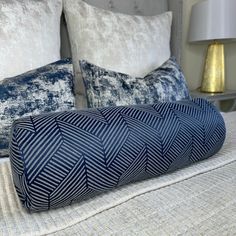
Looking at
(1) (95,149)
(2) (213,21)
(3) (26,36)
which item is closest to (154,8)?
(2) (213,21)

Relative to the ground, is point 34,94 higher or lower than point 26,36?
lower

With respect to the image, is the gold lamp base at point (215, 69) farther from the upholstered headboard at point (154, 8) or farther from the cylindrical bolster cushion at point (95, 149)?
the cylindrical bolster cushion at point (95, 149)

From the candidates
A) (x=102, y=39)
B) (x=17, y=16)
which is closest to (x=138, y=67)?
(x=102, y=39)

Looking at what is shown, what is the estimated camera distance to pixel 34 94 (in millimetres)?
826

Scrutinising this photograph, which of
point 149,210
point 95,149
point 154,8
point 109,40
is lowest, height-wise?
point 149,210

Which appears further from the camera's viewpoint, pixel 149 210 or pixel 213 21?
pixel 213 21

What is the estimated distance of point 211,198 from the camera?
56 centimetres

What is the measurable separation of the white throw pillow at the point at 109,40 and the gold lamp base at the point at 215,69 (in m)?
0.61

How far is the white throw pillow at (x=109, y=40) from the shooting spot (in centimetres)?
125

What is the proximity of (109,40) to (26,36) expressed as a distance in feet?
1.29

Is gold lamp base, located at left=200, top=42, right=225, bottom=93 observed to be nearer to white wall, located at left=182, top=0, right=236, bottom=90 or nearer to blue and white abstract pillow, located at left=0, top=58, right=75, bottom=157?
white wall, located at left=182, top=0, right=236, bottom=90

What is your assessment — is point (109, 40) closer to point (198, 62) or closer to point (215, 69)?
point (215, 69)

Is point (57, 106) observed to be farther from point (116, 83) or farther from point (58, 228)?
point (58, 228)

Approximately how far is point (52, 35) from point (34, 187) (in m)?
0.83
